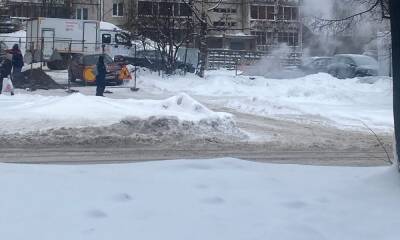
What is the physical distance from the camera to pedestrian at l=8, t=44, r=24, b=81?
23.1 m

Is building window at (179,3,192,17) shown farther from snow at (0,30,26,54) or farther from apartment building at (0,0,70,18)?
apartment building at (0,0,70,18)

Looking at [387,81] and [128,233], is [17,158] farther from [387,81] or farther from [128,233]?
[387,81]

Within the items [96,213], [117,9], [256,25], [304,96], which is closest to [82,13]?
[117,9]

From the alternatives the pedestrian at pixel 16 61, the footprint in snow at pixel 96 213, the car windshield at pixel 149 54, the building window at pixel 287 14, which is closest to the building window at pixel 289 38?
the building window at pixel 287 14

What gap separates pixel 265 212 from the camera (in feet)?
17.5

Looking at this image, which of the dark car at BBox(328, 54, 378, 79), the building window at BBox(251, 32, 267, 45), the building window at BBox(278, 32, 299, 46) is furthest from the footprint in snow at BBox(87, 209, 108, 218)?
the building window at BBox(251, 32, 267, 45)

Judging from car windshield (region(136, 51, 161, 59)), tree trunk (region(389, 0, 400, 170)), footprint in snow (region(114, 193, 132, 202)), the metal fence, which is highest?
the metal fence

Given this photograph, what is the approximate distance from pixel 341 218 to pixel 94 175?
247cm

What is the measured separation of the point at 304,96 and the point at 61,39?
17.3 metres

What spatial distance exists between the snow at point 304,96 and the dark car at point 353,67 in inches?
107

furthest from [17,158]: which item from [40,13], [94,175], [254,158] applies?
[40,13]

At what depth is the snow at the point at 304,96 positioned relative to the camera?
18.1 m

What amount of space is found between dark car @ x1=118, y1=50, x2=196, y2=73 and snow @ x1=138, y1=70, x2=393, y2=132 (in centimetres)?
80

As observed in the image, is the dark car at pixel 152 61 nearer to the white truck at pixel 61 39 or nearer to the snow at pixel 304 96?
the snow at pixel 304 96
